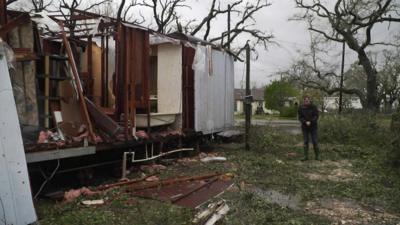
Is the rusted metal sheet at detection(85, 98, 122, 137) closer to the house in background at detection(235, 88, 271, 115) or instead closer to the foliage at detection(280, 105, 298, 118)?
the foliage at detection(280, 105, 298, 118)

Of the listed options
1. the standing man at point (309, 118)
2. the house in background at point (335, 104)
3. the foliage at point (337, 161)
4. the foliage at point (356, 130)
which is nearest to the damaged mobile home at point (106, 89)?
the foliage at point (337, 161)

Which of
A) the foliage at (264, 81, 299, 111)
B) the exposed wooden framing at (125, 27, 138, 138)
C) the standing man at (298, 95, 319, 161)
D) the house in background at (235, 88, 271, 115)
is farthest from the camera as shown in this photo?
the house in background at (235, 88, 271, 115)

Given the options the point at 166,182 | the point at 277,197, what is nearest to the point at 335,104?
the point at 277,197

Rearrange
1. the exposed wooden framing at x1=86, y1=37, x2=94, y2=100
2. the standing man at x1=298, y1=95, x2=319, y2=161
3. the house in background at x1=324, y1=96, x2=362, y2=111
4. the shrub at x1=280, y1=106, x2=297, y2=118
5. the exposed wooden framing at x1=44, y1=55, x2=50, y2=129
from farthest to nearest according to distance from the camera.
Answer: the shrub at x1=280, y1=106, x2=297, y2=118, the house in background at x1=324, y1=96, x2=362, y2=111, the standing man at x1=298, y1=95, x2=319, y2=161, the exposed wooden framing at x1=86, y1=37, x2=94, y2=100, the exposed wooden framing at x1=44, y1=55, x2=50, y2=129

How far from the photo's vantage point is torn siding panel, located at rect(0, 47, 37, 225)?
16.6ft

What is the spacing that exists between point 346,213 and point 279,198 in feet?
4.08

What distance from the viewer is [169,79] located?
38.4ft

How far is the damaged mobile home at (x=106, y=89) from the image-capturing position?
6895 millimetres

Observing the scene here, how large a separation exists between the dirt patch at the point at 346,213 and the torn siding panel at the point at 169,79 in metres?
5.39

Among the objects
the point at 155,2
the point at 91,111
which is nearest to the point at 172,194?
the point at 91,111

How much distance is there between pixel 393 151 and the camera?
10.6m

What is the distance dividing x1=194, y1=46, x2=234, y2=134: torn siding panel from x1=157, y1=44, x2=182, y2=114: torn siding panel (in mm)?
617

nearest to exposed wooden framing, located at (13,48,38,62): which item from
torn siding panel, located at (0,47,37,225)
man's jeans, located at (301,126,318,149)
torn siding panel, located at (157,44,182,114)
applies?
torn siding panel, located at (0,47,37,225)

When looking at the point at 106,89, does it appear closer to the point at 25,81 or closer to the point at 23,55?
the point at 25,81
